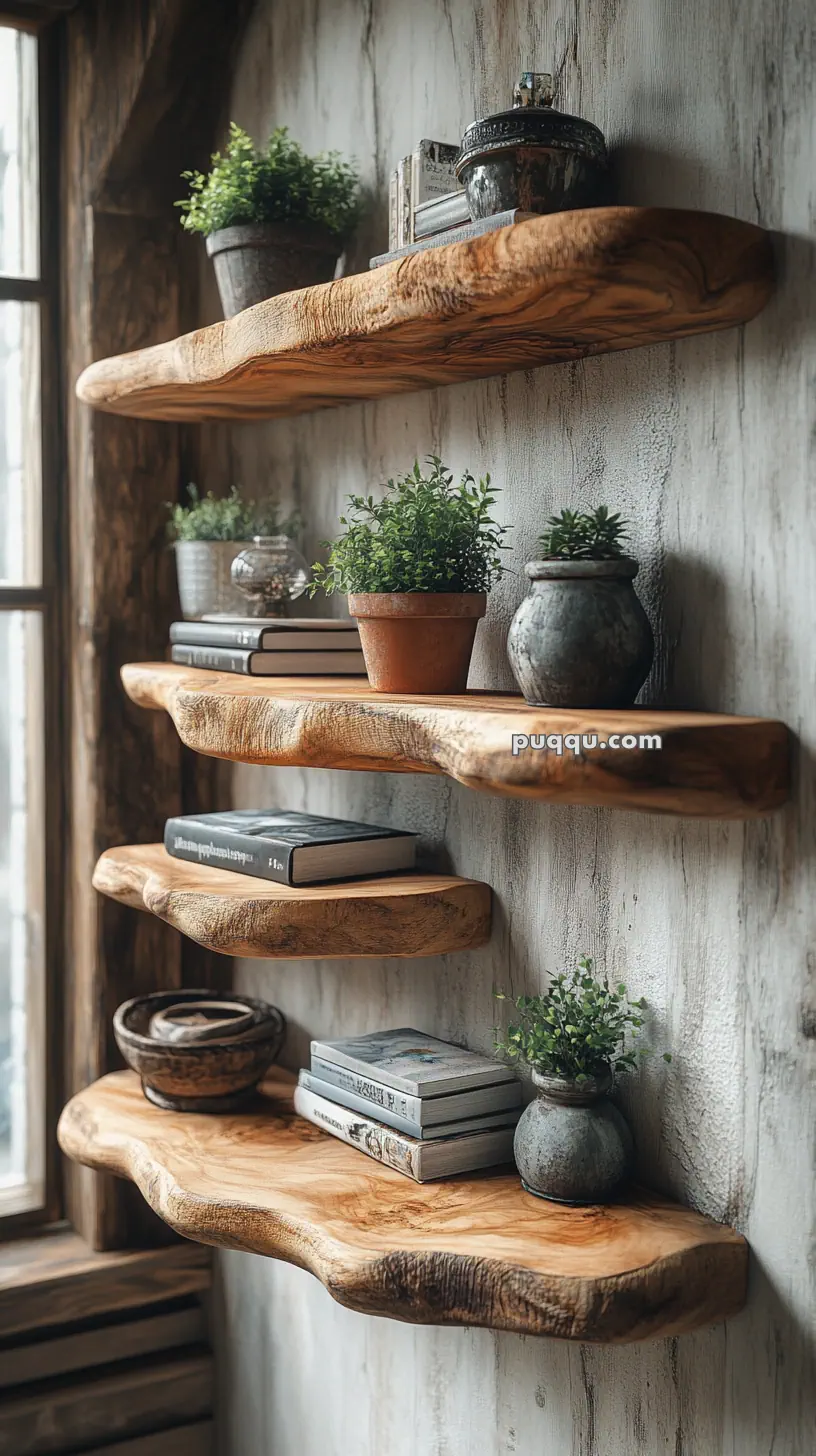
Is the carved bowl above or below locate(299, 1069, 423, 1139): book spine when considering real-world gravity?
below

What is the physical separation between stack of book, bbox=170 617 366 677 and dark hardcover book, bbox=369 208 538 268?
1.43ft

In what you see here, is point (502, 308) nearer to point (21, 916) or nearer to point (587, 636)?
point (587, 636)

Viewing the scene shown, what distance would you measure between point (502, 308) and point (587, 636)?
287mm

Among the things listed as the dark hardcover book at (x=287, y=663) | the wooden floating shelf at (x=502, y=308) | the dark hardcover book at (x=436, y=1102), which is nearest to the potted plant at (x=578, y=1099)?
the dark hardcover book at (x=436, y=1102)

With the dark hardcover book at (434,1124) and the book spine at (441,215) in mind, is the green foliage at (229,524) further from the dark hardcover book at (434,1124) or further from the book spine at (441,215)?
the dark hardcover book at (434,1124)

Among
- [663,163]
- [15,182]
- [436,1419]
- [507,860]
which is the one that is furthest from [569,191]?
[436,1419]

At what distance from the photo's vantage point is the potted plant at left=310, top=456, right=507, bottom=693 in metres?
1.38

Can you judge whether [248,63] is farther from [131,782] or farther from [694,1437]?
[694,1437]

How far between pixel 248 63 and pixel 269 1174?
1.53 metres

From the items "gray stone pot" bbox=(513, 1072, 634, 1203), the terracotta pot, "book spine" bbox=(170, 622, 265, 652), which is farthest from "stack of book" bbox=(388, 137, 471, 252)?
"gray stone pot" bbox=(513, 1072, 634, 1203)

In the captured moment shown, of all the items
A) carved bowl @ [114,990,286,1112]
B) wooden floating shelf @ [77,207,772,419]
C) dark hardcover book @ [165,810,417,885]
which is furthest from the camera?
carved bowl @ [114,990,286,1112]

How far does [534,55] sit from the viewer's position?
142cm

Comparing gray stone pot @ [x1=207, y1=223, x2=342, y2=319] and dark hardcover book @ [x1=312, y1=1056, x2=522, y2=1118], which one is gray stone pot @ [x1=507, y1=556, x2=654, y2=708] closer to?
dark hardcover book @ [x1=312, y1=1056, x2=522, y2=1118]

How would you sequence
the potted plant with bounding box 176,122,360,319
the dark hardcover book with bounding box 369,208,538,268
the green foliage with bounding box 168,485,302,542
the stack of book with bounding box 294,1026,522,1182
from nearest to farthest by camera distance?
the dark hardcover book with bounding box 369,208,538,268 → the stack of book with bounding box 294,1026,522,1182 → the potted plant with bounding box 176,122,360,319 → the green foliage with bounding box 168,485,302,542
